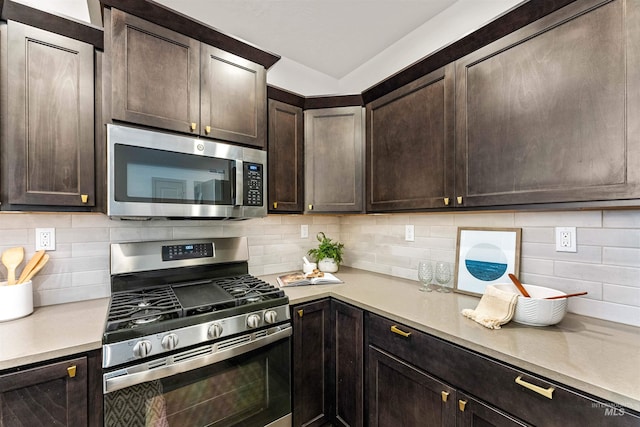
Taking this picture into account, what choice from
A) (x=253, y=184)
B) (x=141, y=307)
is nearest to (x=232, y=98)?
(x=253, y=184)

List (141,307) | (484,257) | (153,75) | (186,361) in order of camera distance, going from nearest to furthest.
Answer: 1. (186,361)
2. (141,307)
3. (153,75)
4. (484,257)

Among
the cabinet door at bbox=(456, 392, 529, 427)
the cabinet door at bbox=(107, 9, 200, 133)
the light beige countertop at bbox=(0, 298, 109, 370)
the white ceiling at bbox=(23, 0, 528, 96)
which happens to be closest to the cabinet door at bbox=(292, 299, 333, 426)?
the cabinet door at bbox=(456, 392, 529, 427)

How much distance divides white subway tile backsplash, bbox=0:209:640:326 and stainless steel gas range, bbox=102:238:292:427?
0.14 metres

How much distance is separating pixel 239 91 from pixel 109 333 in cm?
142

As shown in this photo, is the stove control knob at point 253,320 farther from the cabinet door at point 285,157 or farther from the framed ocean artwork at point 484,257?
the framed ocean artwork at point 484,257

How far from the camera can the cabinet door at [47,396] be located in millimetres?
933

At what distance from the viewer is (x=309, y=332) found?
1.67m

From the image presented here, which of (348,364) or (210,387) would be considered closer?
(210,387)

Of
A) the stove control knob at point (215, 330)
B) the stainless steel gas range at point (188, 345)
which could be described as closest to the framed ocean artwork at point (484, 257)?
the stainless steel gas range at point (188, 345)

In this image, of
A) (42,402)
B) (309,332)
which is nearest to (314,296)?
(309,332)

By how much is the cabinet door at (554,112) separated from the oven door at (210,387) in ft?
4.41

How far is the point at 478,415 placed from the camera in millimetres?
1035

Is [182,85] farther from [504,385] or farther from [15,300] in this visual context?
[504,385]

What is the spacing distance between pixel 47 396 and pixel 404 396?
144cm
